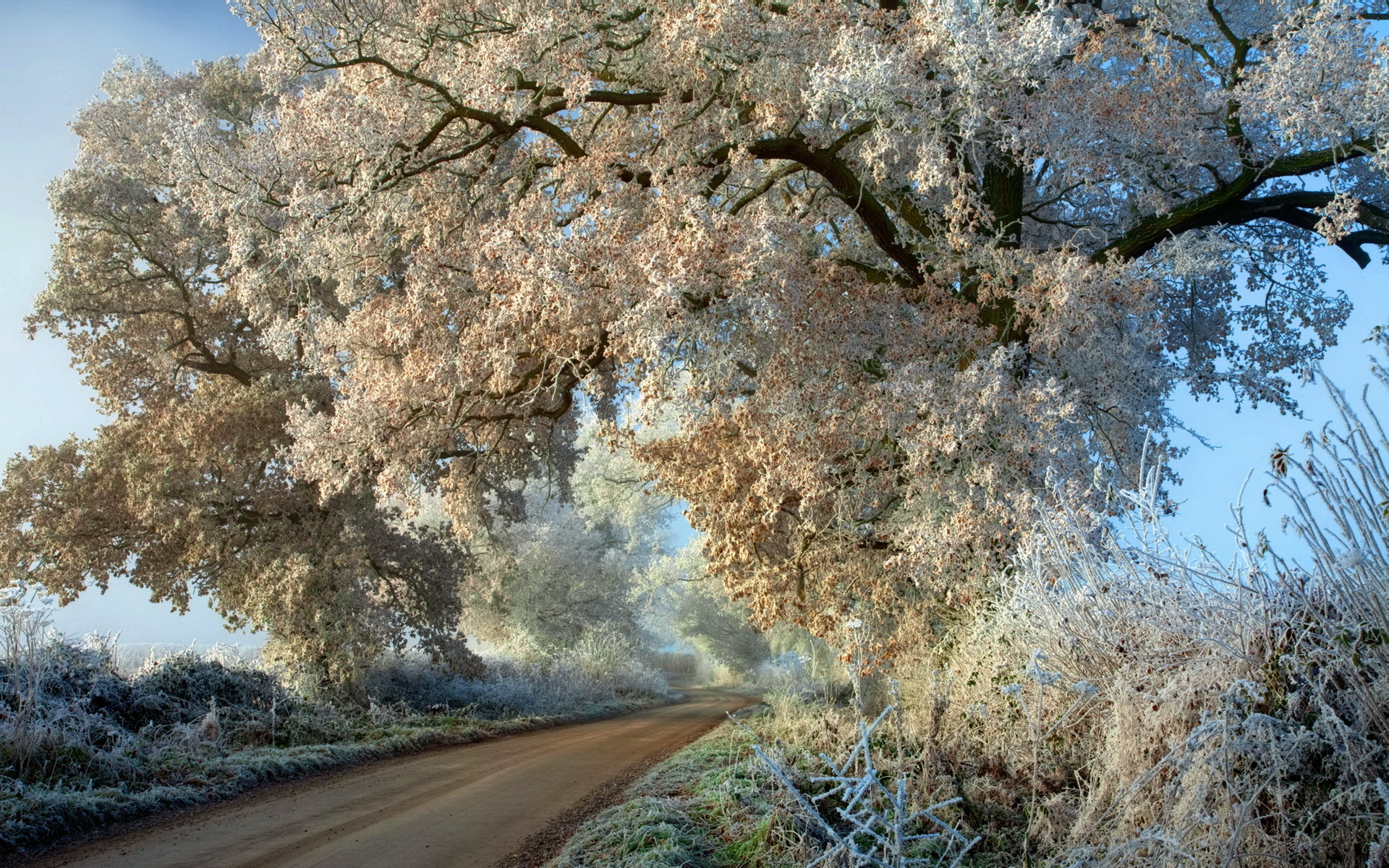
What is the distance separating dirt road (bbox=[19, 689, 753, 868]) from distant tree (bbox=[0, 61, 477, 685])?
4.45 metres

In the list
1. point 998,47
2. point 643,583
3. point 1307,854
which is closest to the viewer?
point 1307,854

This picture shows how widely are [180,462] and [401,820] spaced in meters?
9.23

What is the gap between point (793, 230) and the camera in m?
9.28

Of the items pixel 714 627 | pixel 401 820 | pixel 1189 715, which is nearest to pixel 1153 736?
pixel 1189 715

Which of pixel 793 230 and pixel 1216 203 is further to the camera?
pixel 1216 203

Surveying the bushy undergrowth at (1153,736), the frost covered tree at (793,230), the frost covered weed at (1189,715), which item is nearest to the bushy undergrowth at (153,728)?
the frost covered tree at (793,230)

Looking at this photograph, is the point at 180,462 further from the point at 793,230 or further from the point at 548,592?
the point at 548,592

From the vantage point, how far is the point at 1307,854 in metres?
4.27

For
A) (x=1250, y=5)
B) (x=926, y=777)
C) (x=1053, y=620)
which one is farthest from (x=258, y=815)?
(x=1250, y=5)

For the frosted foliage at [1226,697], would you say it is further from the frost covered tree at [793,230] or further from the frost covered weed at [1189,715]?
the frost covered tree at [793,230]

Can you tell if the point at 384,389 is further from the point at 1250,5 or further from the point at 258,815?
the point at 1250,5

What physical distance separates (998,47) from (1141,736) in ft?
22.1

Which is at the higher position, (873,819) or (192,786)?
(192,786)

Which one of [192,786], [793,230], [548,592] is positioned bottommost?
[192,786]
